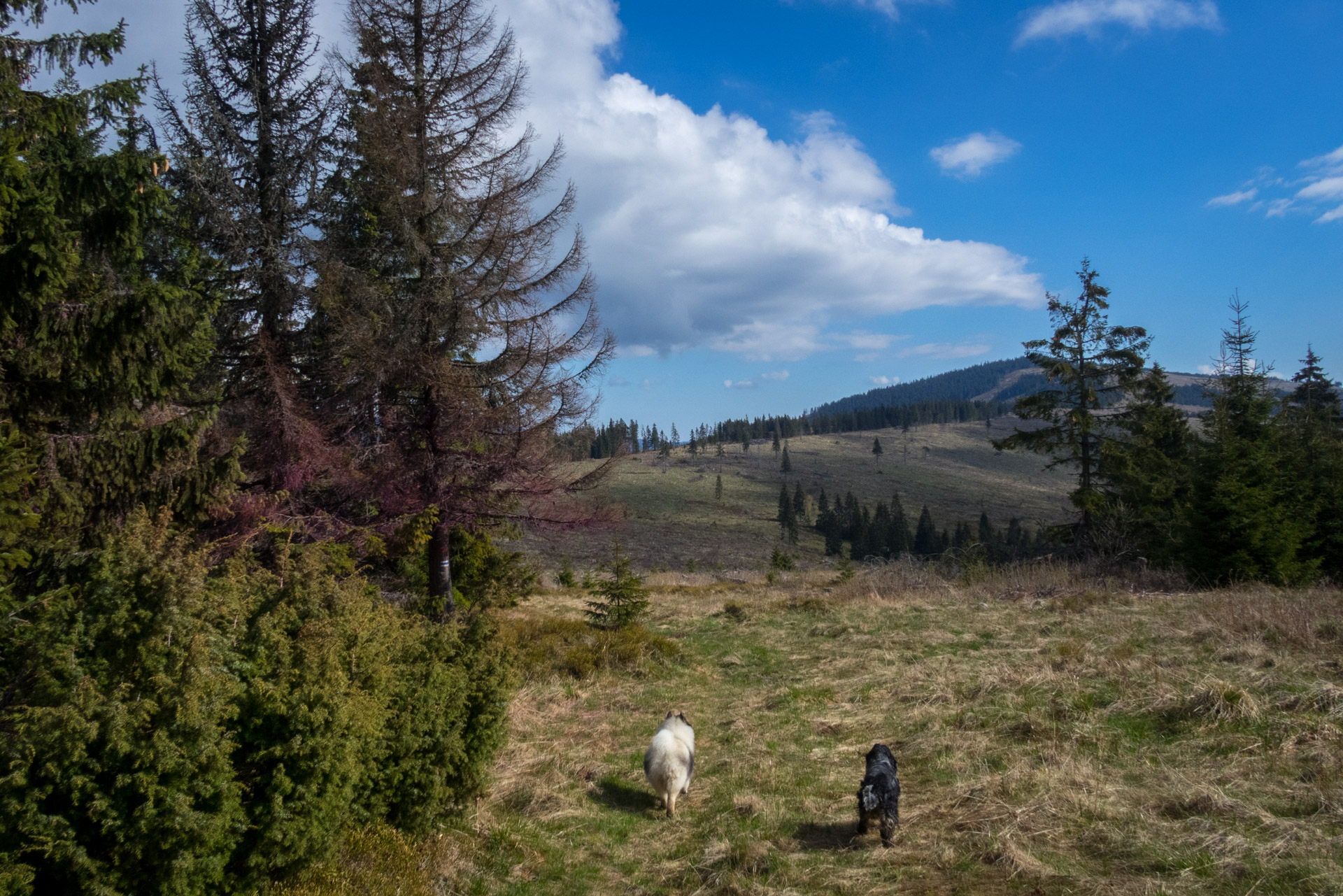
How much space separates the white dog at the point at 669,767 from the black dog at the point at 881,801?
1635 millimetres

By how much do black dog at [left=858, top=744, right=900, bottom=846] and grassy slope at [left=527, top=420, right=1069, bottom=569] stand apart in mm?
41119

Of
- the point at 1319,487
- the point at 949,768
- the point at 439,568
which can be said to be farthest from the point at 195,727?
the point at 1319,487

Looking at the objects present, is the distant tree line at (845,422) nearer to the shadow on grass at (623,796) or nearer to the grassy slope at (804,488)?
the grassy slope at (804,488)

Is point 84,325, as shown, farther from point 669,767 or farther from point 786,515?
point 786,515

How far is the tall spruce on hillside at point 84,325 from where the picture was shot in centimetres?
518

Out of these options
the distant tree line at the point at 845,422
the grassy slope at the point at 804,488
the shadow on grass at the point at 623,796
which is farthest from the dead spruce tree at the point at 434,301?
the distant tree line at the point at 845,422

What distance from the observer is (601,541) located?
6197 centimetres

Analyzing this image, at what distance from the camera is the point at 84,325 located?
5.59 meters

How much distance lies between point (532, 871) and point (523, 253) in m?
9.43

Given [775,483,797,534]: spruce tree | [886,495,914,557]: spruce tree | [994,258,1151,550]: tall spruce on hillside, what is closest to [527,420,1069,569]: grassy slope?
[775,483,797,534]: spruce tree

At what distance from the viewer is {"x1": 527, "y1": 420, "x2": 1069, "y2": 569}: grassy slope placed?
62688 mm

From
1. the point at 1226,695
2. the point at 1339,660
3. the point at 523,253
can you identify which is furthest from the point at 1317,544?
the point at 523,253

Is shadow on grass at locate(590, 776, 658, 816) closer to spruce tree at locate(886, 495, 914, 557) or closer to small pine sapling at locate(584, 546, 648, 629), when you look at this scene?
small pine sapling at locate(584, 546, 648, 629)

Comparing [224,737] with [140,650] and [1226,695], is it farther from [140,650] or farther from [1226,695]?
[1226,695]
